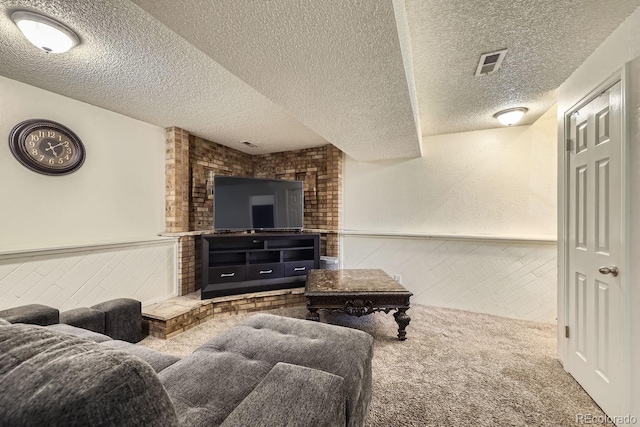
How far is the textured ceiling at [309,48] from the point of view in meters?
1.10

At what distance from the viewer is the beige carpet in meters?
1.50

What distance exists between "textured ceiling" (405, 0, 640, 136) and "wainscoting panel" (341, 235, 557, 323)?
5.59ft

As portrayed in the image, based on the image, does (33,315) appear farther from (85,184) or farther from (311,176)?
(311,176)

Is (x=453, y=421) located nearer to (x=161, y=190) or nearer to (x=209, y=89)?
(x=209, y=89)

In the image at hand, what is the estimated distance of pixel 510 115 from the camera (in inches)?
104

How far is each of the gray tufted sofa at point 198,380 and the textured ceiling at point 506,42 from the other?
1866 mm

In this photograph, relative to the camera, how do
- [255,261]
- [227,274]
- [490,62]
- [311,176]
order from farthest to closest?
1. [311,176]
2. [255,261]
3. [227,274]
4. [490,62]

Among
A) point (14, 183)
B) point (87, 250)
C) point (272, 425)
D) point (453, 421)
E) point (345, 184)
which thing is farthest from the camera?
point (345, 184)

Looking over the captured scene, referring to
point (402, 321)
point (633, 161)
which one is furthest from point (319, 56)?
point (402, 321)

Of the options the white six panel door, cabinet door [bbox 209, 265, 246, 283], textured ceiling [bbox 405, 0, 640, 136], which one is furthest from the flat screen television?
the white six panel door

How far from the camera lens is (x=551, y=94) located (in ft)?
7.52

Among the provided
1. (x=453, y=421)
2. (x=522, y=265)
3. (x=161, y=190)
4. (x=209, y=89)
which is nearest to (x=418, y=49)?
(x=209, y=89)

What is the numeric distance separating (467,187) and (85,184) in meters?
4.36

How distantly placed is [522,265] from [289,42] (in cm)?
345
